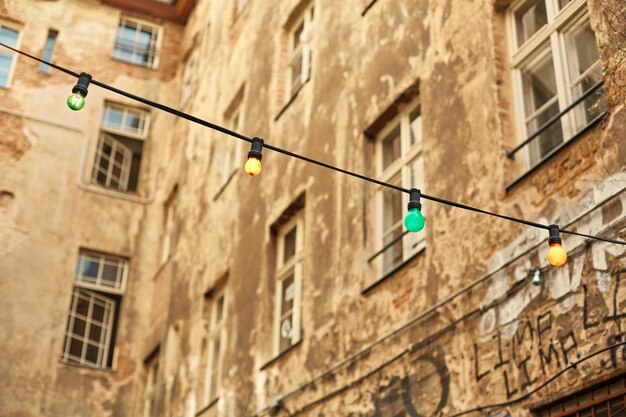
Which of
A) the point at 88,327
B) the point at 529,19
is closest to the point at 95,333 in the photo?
the point at 88,327

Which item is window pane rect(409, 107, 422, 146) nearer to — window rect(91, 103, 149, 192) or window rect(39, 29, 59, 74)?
window rect(91, 103, 149, 192)

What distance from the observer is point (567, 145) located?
7.05 metres

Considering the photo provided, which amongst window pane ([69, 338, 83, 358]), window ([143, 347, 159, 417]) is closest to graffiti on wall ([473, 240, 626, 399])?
window ([143, 347, 159, 417])

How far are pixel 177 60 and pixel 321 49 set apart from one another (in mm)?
9695

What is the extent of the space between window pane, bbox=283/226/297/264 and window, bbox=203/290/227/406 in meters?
1.79

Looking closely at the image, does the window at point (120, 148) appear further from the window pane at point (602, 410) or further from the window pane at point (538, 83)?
the window pane at point (602, 410)

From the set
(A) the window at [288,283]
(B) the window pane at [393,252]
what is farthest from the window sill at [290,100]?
(B) the window pane at [393,252]

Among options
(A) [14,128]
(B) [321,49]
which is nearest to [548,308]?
(B) [321,49]

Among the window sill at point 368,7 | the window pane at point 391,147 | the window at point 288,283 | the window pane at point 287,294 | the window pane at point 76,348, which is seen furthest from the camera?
the window pane at point 76,348

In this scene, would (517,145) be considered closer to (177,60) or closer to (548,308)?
(548,308)

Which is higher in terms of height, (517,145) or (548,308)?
(517,145)

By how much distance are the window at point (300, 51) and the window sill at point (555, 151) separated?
5.82 metres

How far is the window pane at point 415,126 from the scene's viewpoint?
9667mm

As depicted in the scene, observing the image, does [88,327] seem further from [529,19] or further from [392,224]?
[529,19]
